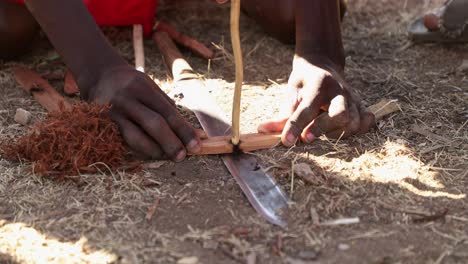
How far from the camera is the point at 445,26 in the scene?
268 centimetres

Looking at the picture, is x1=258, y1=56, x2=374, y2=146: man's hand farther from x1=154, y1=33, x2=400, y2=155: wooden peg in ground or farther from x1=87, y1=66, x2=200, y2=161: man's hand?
x1=87, y1=66, x2=200, y2=161: man's hand

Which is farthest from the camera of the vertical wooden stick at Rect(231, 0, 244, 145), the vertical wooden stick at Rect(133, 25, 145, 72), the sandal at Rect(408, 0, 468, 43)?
the sandal at Rect(408, 0, 468, 43)

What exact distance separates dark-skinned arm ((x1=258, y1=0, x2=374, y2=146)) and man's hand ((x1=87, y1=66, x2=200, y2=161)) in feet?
0.89

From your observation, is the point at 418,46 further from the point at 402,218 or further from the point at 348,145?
the point at 402,218

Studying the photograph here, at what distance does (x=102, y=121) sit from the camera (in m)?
1.86

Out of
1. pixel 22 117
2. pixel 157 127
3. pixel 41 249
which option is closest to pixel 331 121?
pixel 157 127

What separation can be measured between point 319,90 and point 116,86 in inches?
23.8

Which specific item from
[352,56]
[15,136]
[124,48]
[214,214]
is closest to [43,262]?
[214,214]

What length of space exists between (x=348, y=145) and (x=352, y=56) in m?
0.82

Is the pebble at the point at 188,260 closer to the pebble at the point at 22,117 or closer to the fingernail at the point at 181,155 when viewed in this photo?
the fingernail at the point at 181,155

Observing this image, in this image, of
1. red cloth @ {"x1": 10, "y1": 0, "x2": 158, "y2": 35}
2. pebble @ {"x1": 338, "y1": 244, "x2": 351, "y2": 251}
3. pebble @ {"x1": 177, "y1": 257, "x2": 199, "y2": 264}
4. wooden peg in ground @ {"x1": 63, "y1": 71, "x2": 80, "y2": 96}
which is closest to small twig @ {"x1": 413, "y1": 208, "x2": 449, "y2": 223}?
pebble @ {"x1": 338, "y1": 244, "x2": 351, "y2": 251}

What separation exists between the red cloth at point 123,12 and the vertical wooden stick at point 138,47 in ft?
0.13

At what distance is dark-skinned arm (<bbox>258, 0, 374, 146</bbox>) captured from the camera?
6.38ft

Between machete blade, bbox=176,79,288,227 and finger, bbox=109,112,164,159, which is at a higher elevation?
finger, bbox=109,112,164,159
